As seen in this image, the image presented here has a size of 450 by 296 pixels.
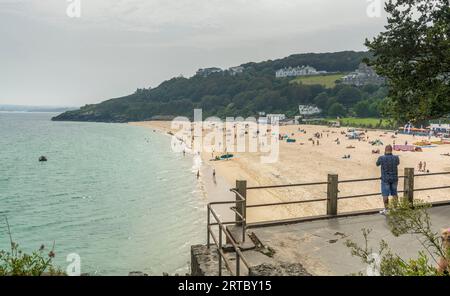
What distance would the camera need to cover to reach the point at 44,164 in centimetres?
5838

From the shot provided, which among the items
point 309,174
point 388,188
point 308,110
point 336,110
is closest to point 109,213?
point 309,174

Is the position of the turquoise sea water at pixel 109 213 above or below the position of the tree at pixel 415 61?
below

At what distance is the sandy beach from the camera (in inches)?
1006

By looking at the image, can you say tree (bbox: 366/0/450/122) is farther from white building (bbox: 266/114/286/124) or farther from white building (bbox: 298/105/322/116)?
white building (bbox: 298/105/322/116)

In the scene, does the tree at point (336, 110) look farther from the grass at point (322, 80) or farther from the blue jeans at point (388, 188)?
the blue jeans at point (388, 188)

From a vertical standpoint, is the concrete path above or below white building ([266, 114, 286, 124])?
below

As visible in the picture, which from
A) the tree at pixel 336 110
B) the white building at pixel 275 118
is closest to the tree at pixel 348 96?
the tree at pixel 336 110

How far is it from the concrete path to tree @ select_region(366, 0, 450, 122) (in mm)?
4014

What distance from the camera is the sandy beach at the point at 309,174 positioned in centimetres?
2555

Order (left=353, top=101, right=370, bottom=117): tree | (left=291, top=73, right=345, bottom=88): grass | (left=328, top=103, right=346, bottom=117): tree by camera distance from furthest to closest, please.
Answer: (left=291, top=73, right=345, bottom=88): grass
(left=328, top=103, right=346, bottom=117): tree
(left=353, top=101, right=370, bottom=117): tree

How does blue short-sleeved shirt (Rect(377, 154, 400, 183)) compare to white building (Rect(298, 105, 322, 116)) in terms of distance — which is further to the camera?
white building (Rect(298, 105, 322, 116))

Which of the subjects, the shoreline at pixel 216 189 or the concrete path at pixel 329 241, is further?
the shoreline at pixel 216 189

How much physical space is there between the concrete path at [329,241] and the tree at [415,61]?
13.2ft

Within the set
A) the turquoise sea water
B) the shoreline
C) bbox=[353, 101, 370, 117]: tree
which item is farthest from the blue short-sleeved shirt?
bbox=[353, 101, 370, 117]: tree
